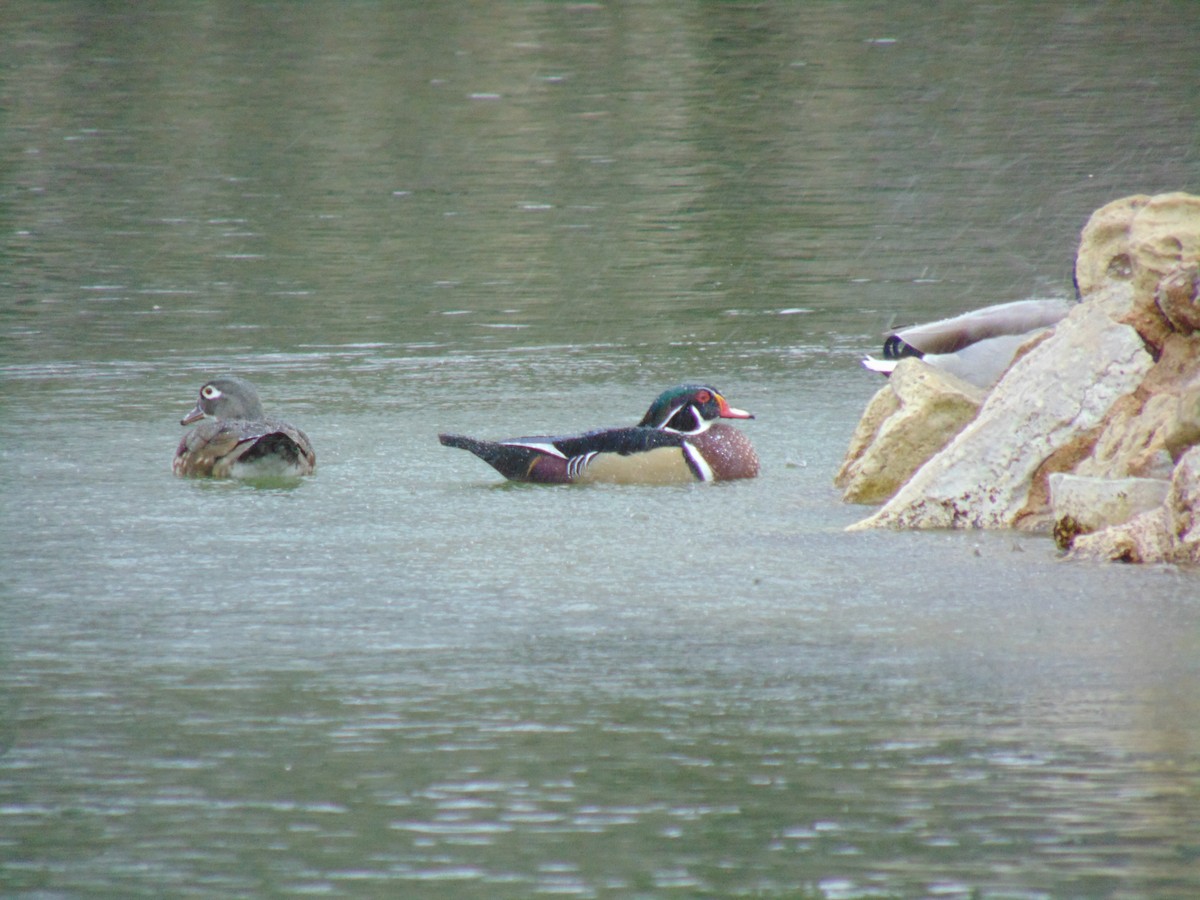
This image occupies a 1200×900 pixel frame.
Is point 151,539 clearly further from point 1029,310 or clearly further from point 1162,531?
point 1029,310

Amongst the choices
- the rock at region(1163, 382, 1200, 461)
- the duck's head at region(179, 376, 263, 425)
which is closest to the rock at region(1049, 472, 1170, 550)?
the rock at region(1163, 382, 1200, 461)

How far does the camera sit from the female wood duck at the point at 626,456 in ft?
28.3

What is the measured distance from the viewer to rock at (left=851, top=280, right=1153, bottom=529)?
7555mm

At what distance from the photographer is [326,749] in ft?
16.6

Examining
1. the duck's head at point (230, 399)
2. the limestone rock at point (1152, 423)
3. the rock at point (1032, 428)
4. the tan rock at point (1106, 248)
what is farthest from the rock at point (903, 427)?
the duck's head at point (230, 399)

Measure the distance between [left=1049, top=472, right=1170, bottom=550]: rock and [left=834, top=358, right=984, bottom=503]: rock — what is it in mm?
1119

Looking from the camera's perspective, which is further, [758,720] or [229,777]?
[758,720]

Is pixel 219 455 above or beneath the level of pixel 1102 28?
beneath

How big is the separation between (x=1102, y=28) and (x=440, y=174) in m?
16.3

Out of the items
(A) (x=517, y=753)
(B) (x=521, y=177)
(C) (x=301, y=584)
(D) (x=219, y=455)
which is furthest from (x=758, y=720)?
(B) (x=521, y=177)

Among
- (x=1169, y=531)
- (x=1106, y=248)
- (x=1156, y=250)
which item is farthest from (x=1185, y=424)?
(x=1106, y=248)

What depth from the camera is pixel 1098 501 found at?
23.0 feet

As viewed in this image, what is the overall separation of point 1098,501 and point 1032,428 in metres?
0.74

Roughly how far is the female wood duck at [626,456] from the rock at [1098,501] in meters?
1.79
